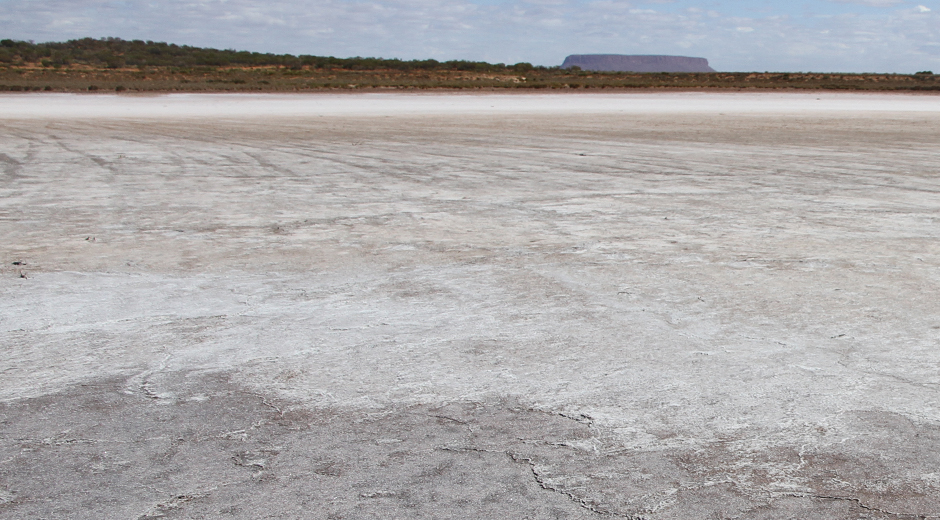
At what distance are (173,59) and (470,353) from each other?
3456 inches

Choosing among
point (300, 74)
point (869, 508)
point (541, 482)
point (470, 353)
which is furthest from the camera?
point (300, 74)

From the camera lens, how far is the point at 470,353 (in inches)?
152

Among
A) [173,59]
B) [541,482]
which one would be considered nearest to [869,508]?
[541,482]

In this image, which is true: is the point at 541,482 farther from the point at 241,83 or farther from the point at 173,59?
the point at 173,59

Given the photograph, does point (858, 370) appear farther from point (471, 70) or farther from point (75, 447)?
point (471, 70)

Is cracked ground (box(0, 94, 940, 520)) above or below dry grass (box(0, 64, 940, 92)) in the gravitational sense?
below

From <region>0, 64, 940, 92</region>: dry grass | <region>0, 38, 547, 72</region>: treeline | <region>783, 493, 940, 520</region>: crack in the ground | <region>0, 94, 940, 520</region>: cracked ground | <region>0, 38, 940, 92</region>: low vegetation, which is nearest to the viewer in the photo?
<region>783, 493, 940, 520</region>: crack in the ground

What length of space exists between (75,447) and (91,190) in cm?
681

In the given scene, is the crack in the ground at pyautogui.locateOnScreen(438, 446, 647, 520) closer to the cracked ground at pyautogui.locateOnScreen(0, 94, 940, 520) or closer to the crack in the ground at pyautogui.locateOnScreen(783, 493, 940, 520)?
the cracked ground at pyautogui.locateOnScreen(0, 94, 940, 520)

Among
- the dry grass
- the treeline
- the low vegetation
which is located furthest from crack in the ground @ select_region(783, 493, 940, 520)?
the treeline

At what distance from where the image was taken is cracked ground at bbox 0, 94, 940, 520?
2.69 meters

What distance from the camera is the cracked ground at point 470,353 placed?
2691mm

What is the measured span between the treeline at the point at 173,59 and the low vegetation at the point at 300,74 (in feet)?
0.31

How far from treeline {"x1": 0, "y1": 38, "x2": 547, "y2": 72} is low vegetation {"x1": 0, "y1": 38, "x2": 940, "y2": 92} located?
9cm
